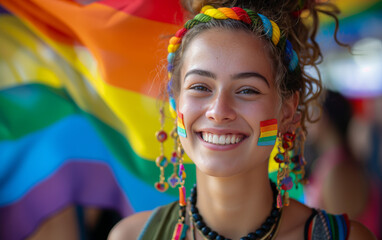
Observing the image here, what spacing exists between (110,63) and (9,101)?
670mm

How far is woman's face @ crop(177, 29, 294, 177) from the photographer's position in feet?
5.48

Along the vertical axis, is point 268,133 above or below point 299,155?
above

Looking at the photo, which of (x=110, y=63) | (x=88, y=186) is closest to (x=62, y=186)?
(x=88, y=186)

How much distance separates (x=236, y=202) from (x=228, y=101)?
0.47 metres

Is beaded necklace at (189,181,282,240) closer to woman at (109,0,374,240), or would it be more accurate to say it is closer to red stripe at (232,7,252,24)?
woman at (109,0,374,240)

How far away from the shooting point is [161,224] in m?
2.02

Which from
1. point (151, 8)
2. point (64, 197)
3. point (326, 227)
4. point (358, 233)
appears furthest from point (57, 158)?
point (358, 233)

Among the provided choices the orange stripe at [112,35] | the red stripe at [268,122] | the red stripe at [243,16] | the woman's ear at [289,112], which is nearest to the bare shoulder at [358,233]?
the woman's ear at [289,112]

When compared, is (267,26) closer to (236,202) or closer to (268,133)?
(268,133)

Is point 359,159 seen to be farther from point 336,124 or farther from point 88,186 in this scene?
point 88,186

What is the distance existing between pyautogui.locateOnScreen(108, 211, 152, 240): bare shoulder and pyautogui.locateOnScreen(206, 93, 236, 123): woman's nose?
701 mm

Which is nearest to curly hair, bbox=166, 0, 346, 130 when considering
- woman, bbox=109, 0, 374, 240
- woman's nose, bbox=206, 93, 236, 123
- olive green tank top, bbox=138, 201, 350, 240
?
woman, bbox=109, 0, 374, 240

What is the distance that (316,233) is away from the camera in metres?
1.85

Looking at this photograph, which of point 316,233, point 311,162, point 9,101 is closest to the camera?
point 316,233
